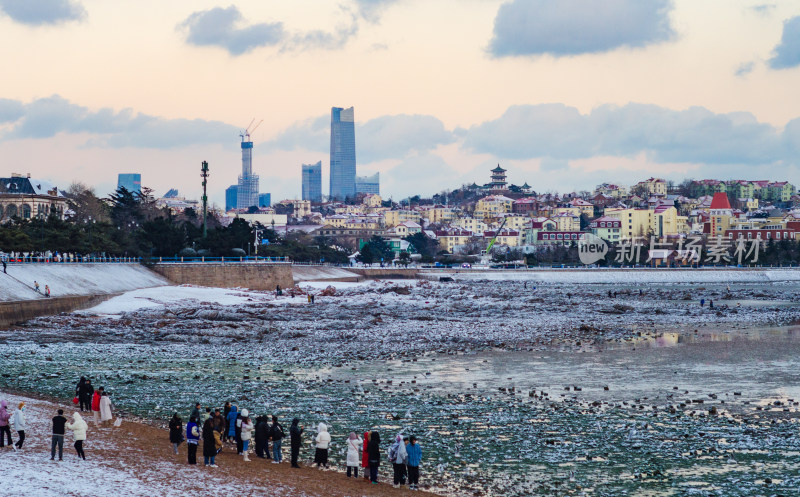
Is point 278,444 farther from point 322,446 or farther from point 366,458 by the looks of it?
point 366,458

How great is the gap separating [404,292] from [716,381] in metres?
55.7

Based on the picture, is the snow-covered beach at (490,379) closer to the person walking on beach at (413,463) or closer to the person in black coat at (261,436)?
the person walking on beach at (413,463)

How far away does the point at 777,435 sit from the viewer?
2000 cm

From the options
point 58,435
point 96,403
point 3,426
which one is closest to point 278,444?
point 58,435

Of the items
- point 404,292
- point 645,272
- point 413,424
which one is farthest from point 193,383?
point 645,272

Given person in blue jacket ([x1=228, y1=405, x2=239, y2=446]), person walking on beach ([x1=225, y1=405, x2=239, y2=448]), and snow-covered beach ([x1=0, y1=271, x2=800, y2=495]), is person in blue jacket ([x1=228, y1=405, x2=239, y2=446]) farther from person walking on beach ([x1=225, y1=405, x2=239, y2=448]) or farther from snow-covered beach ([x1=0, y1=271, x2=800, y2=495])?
snow-covered beach ([x1=0, y1=271, x2=800, y2=495])

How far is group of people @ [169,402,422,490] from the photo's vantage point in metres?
16.9

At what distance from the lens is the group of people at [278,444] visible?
16.9 metres

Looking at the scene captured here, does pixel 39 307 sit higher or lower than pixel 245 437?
higher

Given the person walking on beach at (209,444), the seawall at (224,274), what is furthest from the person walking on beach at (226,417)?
the seawall at (224,274)

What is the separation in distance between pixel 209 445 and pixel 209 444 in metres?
0.02

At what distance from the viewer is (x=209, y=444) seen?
1769 cm

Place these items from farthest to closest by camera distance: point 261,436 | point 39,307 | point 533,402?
1. point 39,307
2. point 533,402
3. point 261,436

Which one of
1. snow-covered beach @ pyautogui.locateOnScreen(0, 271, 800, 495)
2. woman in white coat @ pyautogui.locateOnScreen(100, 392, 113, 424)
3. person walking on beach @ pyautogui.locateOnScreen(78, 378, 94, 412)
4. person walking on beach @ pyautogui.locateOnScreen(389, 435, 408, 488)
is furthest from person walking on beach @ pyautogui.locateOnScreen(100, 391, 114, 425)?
person walking on beach @ pyautogui.locateOnScreen(389, 435, 408, 488)
